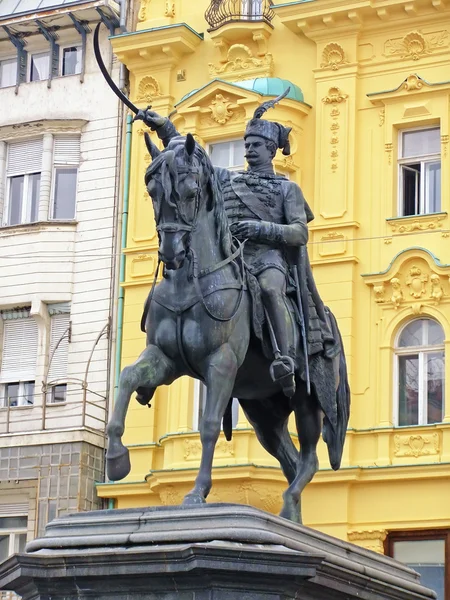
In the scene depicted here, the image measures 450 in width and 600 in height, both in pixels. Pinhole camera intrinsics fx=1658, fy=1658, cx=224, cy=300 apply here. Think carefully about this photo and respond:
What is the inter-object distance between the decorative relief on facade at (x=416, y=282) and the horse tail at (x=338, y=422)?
15.4m

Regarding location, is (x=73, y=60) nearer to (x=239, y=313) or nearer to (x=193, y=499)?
(x=239, y=313)

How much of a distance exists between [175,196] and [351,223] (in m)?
18.5

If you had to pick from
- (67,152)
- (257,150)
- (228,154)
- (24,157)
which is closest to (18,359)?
(24,157)

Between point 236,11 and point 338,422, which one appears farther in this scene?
point 236,11

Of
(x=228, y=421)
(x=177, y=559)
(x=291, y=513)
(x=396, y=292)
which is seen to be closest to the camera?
(x=177, y=559)

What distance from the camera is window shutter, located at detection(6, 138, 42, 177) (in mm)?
33844

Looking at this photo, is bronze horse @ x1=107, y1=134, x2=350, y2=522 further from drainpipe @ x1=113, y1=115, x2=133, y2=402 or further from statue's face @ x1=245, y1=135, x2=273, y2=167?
drainpipe @ x1=113, y1=115, x2=133, y2=402

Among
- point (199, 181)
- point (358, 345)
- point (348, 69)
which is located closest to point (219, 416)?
point (199, 181)

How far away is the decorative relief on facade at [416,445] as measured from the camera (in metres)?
28.6

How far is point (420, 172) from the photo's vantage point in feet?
99.8

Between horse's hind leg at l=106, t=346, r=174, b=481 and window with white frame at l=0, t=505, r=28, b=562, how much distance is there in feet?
62.8

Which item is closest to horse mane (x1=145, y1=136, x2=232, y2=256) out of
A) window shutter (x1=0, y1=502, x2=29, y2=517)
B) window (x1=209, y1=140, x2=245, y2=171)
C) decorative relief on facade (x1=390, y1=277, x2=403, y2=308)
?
decorative relief on facade (x1=390, y1=277, x2=403, y2=308)

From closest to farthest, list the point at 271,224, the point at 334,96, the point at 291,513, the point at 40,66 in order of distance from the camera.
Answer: the point at 291,513 → the point at 271,224 → the point at 334,96 → the point at 40,66

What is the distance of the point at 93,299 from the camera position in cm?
3262
